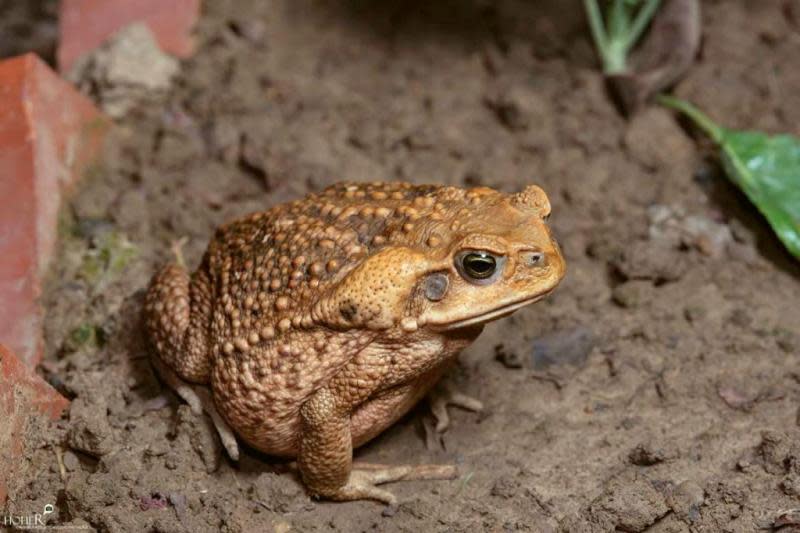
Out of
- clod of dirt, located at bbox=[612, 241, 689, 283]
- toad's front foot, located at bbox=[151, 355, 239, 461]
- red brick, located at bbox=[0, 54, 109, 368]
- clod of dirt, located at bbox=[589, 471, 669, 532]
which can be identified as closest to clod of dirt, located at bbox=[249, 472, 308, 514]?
toad's front foot, located at bbox=[151, 355, 239, 461]

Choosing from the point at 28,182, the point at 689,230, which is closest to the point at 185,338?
the point at 28,182

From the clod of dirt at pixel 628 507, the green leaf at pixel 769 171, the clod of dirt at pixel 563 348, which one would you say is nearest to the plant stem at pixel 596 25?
the green leaf at pixel 769 171

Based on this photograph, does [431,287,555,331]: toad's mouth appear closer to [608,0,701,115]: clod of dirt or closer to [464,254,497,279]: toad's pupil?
[464,254,497,279]: toad's pupil

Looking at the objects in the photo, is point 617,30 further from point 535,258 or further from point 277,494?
point 277,494

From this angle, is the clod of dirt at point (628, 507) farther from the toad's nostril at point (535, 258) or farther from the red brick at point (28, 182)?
the red brick at point (28, 182)

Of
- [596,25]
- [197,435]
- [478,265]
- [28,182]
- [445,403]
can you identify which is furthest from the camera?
[596,25]

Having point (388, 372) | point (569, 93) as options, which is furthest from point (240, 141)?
point (388, 372)
